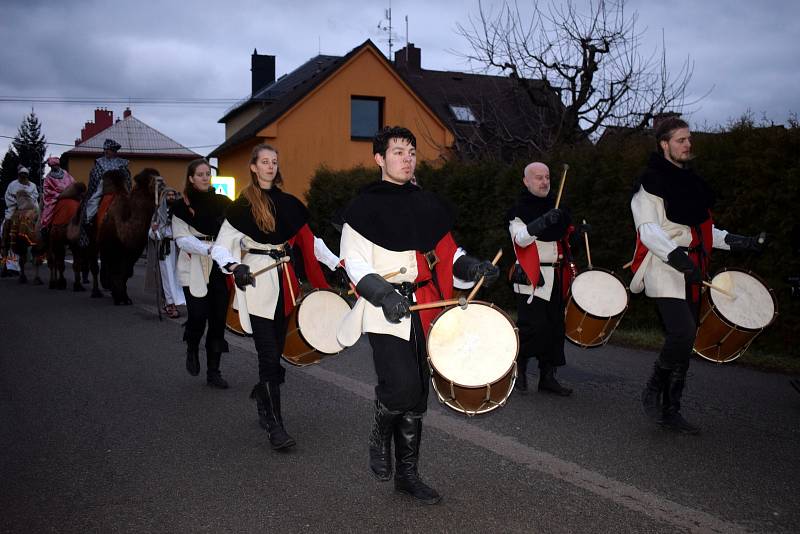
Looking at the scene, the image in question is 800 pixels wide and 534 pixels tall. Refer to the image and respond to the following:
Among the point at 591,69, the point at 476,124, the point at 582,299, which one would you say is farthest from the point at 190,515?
the point at 476,124

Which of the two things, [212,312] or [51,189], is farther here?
[51,189]

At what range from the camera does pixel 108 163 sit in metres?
14.8

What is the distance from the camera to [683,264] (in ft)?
17.4

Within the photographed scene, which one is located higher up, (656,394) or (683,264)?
(683,264)

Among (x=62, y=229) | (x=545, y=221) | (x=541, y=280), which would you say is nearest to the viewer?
(x=545, y=221)

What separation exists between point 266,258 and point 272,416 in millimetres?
1052

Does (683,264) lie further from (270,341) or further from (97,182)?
(97,182)

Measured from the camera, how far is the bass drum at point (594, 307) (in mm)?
6441

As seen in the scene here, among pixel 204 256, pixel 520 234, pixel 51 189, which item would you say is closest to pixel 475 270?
pixel 520 234

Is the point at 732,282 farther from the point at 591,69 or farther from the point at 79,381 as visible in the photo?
the point at 591,69

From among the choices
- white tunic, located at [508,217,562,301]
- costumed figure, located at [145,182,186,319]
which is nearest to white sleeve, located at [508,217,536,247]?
white tunic, located at [508,217,562,301]

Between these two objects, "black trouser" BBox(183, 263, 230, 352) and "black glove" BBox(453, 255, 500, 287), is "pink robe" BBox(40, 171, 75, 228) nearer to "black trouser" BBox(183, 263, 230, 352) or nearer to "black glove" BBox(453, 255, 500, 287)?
"black trouser" BBox(183, 263, 230, 352)

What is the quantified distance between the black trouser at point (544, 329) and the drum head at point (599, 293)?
426 mm

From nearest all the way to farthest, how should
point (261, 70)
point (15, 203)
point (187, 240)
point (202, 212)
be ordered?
1. point (187, 240)
2. point (202, 212)
3. point (15, 203)
4. point (261, 70)
